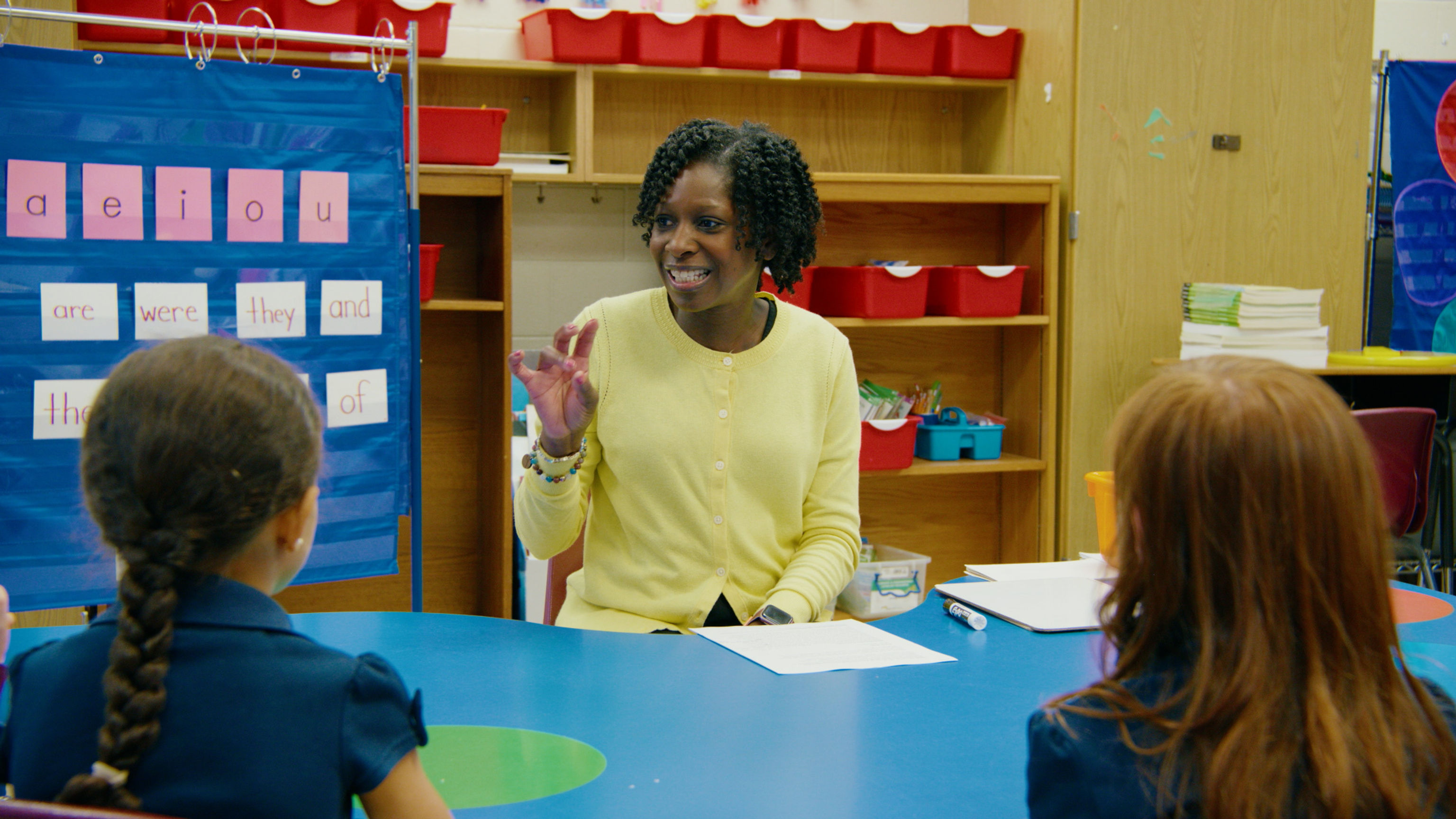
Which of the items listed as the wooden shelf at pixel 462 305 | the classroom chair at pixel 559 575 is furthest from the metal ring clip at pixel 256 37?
the classroom chair at pixel 559 575

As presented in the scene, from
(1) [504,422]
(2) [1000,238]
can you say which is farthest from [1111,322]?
(1) [504,422]

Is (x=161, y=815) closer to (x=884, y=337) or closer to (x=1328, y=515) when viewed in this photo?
(x=1328, y=515)

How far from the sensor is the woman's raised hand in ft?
5.35

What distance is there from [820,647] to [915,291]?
2054 millimetres

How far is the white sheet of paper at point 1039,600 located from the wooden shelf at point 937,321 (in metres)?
1.58

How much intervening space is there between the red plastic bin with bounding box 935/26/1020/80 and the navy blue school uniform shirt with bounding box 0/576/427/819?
10.2 ft

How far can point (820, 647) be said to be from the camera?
1506 millimetres

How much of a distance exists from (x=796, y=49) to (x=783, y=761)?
8.74 feet

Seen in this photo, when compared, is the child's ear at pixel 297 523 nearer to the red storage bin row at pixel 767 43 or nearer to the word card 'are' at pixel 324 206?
the word card 'are' at pixel 324 206

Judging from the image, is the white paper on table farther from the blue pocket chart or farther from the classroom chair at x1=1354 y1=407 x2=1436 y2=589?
the classroom chair at x1=1354 y1=407 x2=1436 y2=589

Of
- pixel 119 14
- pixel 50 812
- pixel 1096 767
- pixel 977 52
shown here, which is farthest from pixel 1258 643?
pixel 977 52

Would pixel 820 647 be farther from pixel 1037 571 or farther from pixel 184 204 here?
pixel 184 204

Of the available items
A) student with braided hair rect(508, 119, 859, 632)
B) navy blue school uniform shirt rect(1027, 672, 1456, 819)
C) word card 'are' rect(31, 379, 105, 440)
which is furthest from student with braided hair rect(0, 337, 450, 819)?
word card 'are' rect(31, 379, 105, 440)

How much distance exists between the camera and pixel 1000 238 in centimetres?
380
